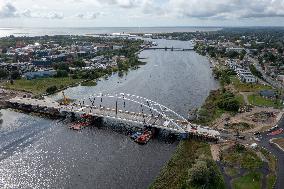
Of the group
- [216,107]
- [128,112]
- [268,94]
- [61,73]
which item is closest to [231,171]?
[128,112]

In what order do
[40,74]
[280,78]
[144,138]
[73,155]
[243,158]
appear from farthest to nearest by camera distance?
[40,74] < [280,78] < [144,138] < [73,155] < [243,158]

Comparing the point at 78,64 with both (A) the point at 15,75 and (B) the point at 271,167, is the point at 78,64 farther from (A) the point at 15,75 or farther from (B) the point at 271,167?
(B) the point at 271,167

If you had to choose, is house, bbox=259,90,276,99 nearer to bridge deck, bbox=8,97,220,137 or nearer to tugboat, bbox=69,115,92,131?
bridge deck, bbox=8,97,220,137

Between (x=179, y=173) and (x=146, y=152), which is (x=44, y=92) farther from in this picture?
(x=179, y=173)

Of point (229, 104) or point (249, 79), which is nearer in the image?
point (229, 104)

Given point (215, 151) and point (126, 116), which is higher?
point (126, 116)

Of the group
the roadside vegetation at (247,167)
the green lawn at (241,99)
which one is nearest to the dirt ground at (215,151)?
the roadside vegetation at (247,167)

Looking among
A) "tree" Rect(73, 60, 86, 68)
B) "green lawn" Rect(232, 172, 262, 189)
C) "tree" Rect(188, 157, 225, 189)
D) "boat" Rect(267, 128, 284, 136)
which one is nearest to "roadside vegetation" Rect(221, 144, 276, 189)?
"green lawn" Rect(232, 172, 262, 189)
